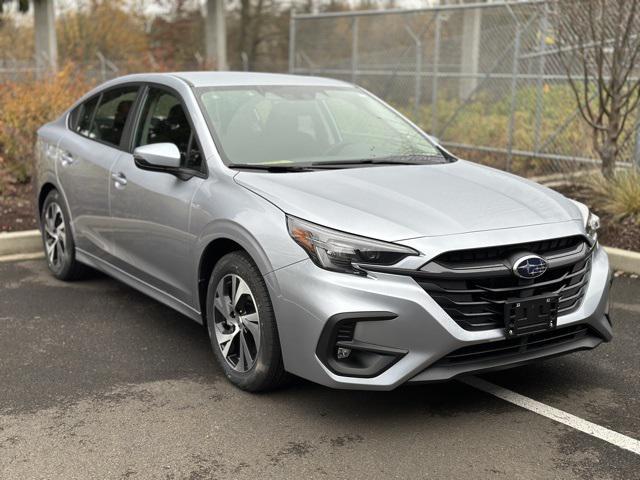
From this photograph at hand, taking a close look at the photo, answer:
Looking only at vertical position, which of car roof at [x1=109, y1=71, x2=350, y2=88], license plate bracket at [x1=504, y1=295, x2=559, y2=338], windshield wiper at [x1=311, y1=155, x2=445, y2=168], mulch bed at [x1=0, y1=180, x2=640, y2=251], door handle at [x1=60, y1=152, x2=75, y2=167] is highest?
car roof at [x1=109, y1=71, x2=350, y2=88]

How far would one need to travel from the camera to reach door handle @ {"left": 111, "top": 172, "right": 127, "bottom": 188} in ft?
17.2

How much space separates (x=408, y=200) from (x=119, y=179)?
6.99ft

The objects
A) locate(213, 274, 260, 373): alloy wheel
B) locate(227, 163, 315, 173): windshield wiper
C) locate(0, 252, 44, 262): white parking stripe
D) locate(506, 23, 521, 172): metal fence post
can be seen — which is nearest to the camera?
locate(213, 274, 260, 373): alloy wheel

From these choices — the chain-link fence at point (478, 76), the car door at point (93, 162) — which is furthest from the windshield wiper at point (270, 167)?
the chain-link fence at point (478, 76)

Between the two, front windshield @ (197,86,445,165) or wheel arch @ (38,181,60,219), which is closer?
front windshield @ (197,86,445,165)

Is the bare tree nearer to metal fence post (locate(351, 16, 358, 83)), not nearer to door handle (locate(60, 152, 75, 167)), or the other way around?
door handle (locate(60, 152, 75, 167))

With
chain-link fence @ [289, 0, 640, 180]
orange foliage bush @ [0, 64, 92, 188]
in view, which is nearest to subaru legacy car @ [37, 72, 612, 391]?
orange foliage bush @ [0, 64, 92, 188]

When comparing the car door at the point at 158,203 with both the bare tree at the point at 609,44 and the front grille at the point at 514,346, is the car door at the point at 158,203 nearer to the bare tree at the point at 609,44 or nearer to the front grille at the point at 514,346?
the front grille at the point at 514,346

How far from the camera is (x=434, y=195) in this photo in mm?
4188

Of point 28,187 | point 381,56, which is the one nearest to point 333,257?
point 28,187

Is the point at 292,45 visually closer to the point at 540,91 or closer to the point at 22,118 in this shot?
the point at 540,91

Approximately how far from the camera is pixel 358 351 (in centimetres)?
368

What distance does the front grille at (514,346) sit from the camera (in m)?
3.72

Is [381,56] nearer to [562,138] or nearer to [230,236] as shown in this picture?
[562,138]
